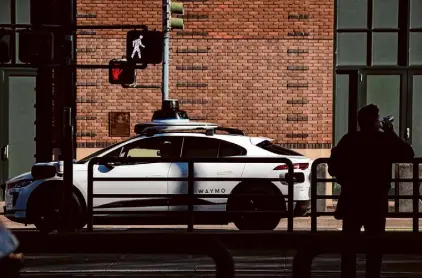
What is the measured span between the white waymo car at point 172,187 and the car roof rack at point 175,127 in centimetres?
1

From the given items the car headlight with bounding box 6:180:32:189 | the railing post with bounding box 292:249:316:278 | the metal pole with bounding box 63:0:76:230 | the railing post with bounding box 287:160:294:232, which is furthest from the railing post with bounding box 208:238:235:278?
the car headlight with bounding box 6:180:32:189

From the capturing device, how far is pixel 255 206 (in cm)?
1623

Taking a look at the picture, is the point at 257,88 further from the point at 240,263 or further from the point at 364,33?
the point at 240,263

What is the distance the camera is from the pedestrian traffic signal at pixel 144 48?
16.0 metres

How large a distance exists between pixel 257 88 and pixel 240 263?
413 inches

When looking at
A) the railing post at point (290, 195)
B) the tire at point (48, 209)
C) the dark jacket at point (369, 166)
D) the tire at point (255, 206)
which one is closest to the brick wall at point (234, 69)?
the tire at point (48, 209)

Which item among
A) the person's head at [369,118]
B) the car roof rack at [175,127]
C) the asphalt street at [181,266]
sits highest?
the person's head at [369,118]

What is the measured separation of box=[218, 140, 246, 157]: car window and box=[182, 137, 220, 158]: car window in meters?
0.09

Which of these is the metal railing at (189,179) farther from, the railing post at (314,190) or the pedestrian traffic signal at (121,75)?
the pedestrian traffic signal at (121,75)

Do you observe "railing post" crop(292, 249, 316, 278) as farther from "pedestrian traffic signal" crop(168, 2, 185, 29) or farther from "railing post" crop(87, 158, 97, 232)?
"pedestrian traffic signal" crop(168, 2, 185, 29)

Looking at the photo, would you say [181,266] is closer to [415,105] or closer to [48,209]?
[48,209]

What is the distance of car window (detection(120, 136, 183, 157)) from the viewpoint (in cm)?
1702

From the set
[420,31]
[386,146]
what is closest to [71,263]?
[386,146]

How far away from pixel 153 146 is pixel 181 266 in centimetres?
459
